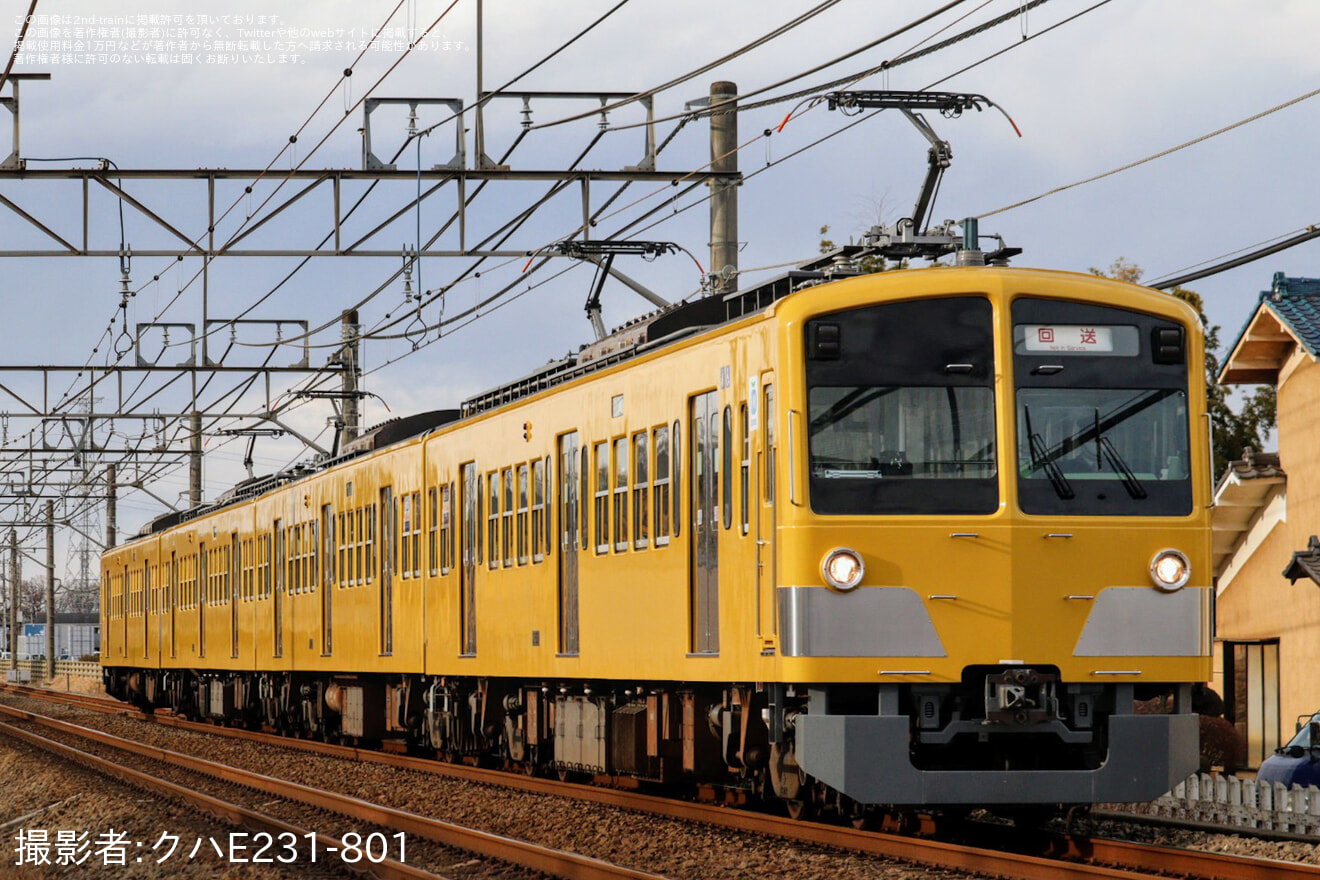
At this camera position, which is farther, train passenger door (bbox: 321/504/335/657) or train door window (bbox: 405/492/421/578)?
train passenger door (bbox: 321/504/335/657)

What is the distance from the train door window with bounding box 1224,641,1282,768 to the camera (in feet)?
74.4

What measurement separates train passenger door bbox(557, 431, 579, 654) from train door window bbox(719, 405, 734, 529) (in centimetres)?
297

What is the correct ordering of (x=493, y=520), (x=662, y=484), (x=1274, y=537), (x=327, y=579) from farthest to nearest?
1. (x=327, y=579)
2. (x=1274, y=537)
3. (x=493, y=520)
4. (x=662, y=484)

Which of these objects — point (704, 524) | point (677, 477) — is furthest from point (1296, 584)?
point (704, 524)

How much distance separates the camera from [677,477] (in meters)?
13.0

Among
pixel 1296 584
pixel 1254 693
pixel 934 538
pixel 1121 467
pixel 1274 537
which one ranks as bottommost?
pixel 1254 693

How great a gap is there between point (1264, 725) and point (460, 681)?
9.17 m

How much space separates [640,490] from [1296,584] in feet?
32.7

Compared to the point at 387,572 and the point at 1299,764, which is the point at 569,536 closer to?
the point at 1299,764

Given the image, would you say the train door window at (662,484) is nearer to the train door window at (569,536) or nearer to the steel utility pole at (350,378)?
the train door window at (569,536)

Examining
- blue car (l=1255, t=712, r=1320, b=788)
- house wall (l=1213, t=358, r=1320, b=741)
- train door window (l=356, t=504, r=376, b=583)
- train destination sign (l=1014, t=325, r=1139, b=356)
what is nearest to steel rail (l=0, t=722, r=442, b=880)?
train door window (l=356, t=504, r=376, b=583)

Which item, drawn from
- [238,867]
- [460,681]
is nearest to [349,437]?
[460,681]

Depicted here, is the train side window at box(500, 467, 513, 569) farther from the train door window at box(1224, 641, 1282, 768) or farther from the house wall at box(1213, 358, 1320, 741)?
the train door window at box(1224, 641, 1282, 768)

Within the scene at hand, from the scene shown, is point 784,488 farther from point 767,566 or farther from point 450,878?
point 450,878
